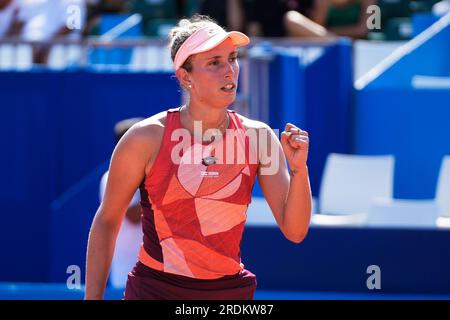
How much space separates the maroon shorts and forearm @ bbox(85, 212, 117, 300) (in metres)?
0.12

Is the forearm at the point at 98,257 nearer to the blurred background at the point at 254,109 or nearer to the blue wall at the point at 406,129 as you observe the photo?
the blurred background at the point at 254,109

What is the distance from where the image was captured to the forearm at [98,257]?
362cm

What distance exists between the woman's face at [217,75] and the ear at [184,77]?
0.20ft

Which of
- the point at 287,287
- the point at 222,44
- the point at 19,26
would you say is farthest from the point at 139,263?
the point at 19,26

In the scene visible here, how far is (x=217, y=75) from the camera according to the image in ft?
12.3

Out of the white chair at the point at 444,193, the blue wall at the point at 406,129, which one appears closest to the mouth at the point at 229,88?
the white chair at the point at 444,193

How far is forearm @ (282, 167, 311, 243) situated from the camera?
3594 millimetres

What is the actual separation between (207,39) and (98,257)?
0.85 m

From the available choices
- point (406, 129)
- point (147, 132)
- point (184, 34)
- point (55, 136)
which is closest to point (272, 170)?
point (147, 132)

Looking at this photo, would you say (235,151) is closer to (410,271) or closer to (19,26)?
(410,271)

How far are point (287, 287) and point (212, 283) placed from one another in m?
2.71

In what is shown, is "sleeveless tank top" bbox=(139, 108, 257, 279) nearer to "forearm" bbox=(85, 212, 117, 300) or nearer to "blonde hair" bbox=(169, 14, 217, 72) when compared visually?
"forearm" bbox=(85, 212, 117, 300)

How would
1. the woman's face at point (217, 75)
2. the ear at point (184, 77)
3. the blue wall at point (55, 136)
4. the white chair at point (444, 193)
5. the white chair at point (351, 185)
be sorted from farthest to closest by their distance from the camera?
1. the blue wall at point (55, 136)
2. the white chair at point (351, 185)
3. the white chair at point (444, 193)
4. the ear at point (184, 77)
5. the woman's face at point (217, 75)

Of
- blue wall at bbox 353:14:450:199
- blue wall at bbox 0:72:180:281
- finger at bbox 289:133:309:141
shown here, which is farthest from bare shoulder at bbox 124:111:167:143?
blue wall at bbox 353:14:450:199
